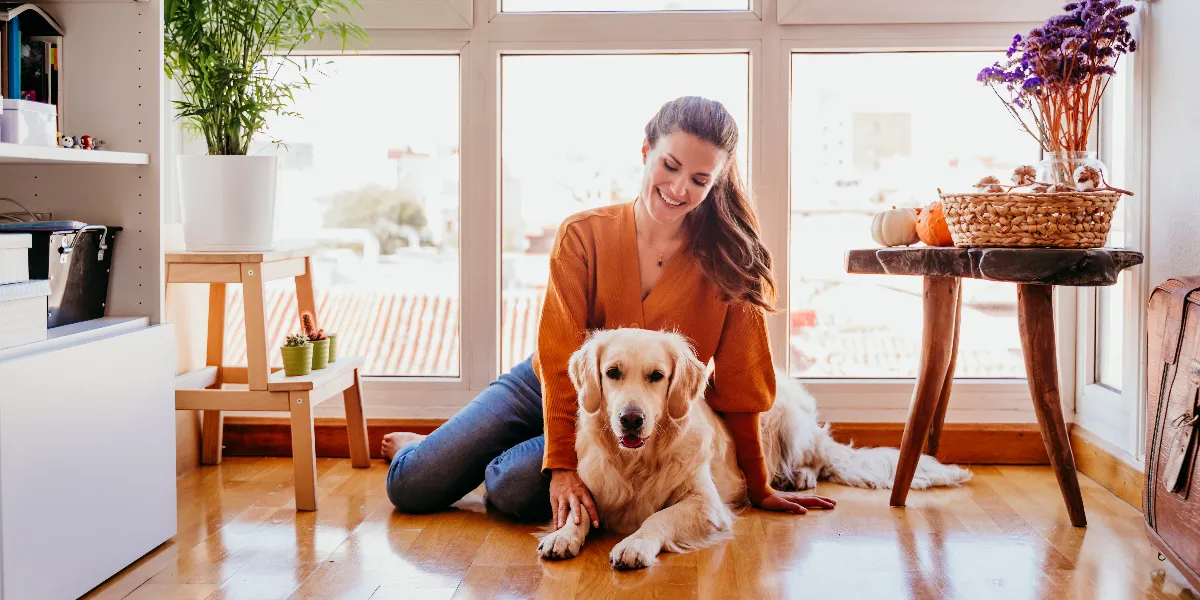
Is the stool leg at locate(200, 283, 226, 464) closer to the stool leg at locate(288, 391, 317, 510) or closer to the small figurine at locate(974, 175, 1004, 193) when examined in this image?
the stool leg at locate(288, 391, 317, 510)

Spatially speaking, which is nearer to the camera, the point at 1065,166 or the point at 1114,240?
the point at 1065,166

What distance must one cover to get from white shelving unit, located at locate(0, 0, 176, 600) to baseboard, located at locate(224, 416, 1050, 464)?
0.88m

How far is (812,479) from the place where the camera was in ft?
8.81

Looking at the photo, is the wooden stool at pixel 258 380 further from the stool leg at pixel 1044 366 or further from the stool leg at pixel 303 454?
the stool leg at pixel 1044 366

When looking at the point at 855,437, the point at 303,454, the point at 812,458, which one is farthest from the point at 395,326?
the point at 855,437

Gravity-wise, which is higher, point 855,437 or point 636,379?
point 636,379

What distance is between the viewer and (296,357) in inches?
98.0

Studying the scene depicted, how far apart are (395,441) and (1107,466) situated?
6.49 ft

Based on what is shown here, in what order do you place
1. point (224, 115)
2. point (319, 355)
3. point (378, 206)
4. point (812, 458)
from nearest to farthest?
point (224, 115), point (319, 355), point (812, 458), point (378, 206)

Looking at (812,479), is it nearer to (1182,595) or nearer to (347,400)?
(1182,595)

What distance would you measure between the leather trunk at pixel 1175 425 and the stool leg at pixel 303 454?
1.87 m

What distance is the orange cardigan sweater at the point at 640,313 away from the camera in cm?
230

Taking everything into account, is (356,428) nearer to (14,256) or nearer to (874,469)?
(14,256)

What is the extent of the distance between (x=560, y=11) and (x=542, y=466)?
57.6 inches
